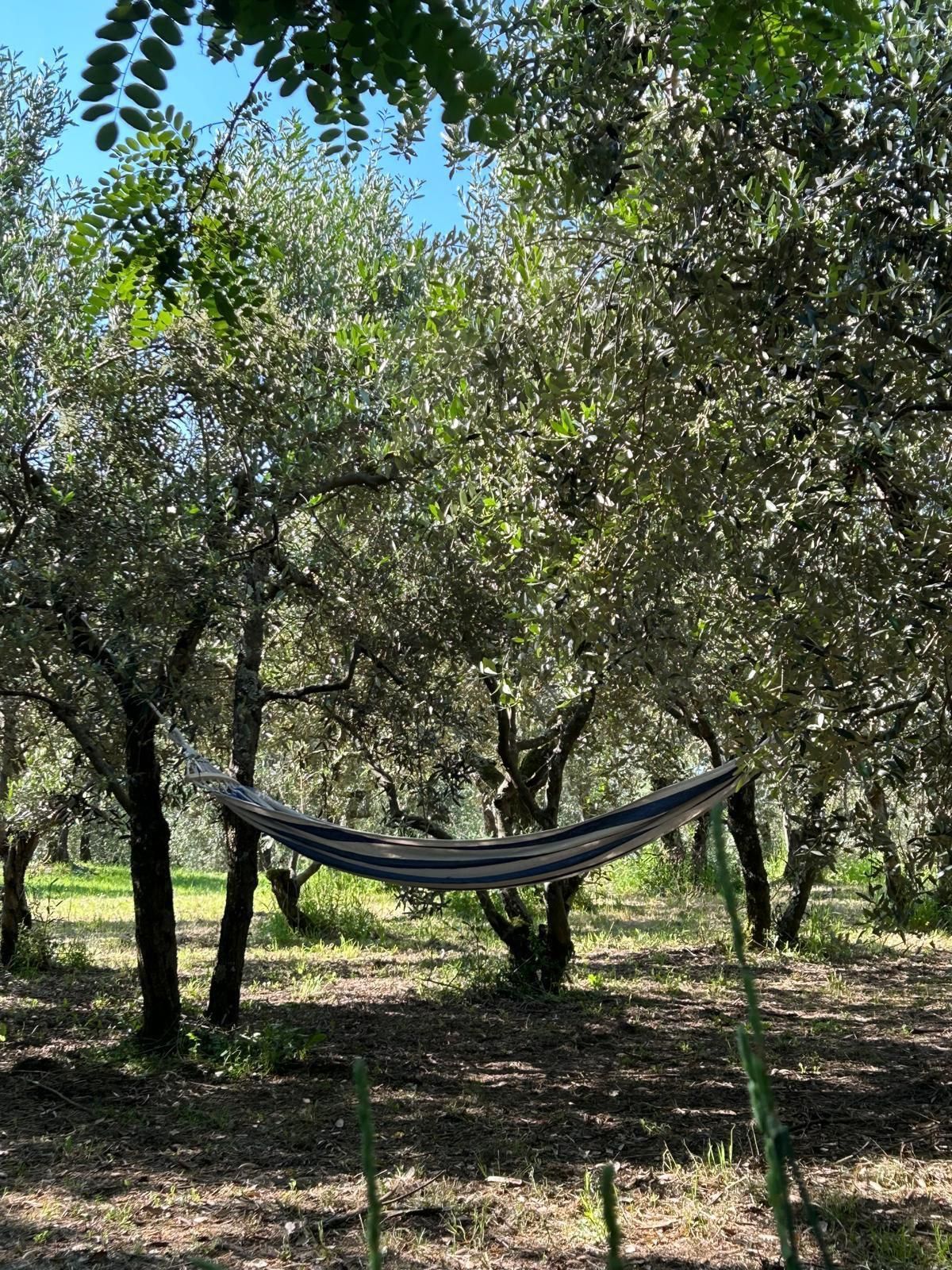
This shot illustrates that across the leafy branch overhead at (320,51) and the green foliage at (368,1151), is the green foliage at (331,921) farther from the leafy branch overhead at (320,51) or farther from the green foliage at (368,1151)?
the green foliage at (368,1151)

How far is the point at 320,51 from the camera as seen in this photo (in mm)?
1837

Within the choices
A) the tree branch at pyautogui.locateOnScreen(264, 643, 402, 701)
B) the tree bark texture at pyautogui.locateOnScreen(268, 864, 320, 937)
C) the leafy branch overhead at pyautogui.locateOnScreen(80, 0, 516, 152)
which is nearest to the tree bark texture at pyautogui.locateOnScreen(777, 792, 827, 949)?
the tree branch at pyautogui.locateOnScreen(264, 643, 402, 701)

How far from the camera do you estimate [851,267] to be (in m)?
2.62

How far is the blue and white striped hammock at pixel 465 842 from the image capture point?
4.82 metres

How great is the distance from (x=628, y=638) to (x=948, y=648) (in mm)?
978

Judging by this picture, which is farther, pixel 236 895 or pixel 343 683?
pixel 236 895

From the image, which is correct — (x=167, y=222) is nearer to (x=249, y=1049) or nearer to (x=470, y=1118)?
(x=470, y=1118)

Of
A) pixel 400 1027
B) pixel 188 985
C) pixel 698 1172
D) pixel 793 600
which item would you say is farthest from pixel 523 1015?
pixel 793 600

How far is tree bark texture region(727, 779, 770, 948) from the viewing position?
8.48 m

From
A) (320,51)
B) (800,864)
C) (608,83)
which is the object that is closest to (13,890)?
(800,864)

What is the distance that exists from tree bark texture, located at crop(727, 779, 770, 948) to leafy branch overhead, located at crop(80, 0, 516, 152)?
6.93 metres

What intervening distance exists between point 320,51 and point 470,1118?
3.99 metres

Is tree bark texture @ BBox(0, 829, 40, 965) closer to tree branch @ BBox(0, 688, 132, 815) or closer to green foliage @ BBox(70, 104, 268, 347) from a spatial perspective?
tree branch @ BBox(0, 688, 132, 815)

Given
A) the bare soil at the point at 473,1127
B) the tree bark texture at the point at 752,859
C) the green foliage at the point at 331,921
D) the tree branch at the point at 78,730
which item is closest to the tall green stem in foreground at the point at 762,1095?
the bare soil at the point at 473,1127
